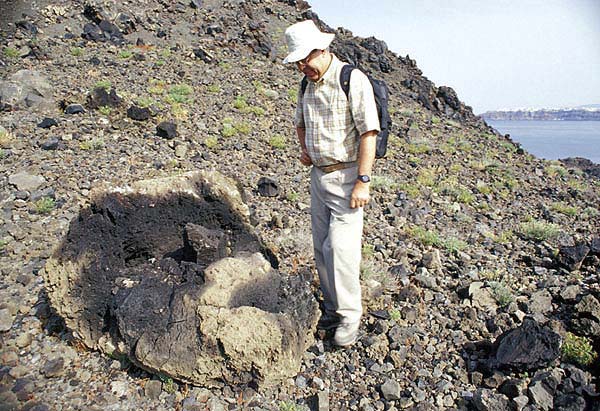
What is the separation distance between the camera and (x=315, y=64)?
305 centimetres

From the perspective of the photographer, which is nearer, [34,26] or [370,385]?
[370,385]

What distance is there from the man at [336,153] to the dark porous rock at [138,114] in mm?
6188

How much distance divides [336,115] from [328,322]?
1853mm

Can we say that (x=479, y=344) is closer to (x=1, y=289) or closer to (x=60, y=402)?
(x=60, y=402)

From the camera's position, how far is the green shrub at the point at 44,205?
5504mm

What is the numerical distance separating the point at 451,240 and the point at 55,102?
27.4 ft

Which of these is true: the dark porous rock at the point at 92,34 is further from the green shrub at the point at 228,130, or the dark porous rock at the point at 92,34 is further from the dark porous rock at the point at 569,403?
the dark porous rock at the point at 569,403

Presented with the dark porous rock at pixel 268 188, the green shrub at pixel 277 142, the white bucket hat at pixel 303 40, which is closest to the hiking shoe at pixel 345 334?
the white bucket hat at pixel 303 40

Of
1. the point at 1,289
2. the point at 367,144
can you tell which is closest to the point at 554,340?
the point at 367,144

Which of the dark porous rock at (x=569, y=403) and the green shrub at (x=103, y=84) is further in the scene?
the green shrub at (x=103, y=84)

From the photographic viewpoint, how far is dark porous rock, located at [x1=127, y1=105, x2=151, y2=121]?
349 inches

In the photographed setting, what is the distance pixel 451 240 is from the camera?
6.17 meters

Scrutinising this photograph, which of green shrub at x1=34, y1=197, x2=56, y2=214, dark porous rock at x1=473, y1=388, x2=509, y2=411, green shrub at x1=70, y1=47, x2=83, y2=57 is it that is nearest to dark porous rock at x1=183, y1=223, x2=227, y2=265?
dark porous rock at x1=473, y1=388, x2=509, y2=411

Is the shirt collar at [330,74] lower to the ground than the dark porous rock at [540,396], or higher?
higher
